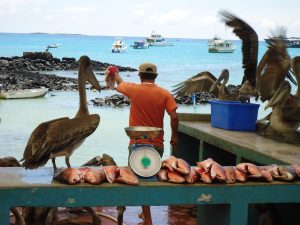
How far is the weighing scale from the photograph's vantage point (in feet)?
13.5

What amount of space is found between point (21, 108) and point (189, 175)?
82.3 ft

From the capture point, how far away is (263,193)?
13.9 ft

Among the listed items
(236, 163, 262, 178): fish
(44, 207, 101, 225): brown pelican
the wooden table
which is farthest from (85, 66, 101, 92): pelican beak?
(236, 163, 262, 178): fish

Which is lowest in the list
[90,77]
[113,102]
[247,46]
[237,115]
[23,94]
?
[23,94]

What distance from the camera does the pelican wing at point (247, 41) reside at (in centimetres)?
745

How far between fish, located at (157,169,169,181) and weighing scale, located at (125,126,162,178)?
69 mm

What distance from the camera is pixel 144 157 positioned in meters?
4.13

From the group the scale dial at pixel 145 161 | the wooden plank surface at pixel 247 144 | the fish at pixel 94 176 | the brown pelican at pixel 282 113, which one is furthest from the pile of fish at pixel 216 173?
the brown pelican at pixel 282 113

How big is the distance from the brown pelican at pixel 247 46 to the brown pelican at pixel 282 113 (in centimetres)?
84

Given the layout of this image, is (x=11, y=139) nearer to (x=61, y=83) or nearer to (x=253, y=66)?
(x=253, y=66)

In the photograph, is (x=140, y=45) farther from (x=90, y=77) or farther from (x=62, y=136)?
(x=62, y=136)

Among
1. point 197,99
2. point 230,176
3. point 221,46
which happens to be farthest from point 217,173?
point 221,46

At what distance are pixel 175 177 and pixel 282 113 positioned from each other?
8.72ft

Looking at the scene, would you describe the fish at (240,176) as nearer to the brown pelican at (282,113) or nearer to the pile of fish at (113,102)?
the brown pelican at (282,113)
